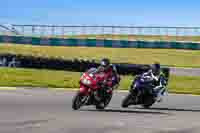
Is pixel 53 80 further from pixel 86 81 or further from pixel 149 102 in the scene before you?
pixel 86 81

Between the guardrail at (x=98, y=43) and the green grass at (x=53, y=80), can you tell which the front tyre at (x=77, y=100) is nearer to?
the green grass at (x=53, y=80)

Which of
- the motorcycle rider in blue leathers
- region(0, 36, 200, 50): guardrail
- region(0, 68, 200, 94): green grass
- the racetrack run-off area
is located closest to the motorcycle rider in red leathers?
the racetrack run-off area

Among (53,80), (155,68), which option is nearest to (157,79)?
(155,68)

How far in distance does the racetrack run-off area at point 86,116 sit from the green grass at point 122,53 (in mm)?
27420

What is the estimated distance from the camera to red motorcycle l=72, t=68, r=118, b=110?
14250 mm

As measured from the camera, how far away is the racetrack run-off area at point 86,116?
Result: 11430mm

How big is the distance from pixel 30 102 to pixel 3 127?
496 centimetres

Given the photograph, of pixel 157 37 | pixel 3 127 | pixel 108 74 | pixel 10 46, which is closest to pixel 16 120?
pixel 3 127

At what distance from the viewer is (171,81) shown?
2728 cm

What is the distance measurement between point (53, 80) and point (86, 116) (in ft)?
35.5

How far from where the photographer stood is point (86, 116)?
13344 mm

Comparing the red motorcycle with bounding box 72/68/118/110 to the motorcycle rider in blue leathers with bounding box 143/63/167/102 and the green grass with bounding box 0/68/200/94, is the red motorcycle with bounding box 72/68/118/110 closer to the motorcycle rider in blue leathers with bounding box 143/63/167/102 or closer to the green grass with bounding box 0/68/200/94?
the motorcycle rider in blue leathers with bounding box 143/63/167/102

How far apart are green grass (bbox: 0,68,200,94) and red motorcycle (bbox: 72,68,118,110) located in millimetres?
7405

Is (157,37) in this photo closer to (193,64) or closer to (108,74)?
(193,64)
